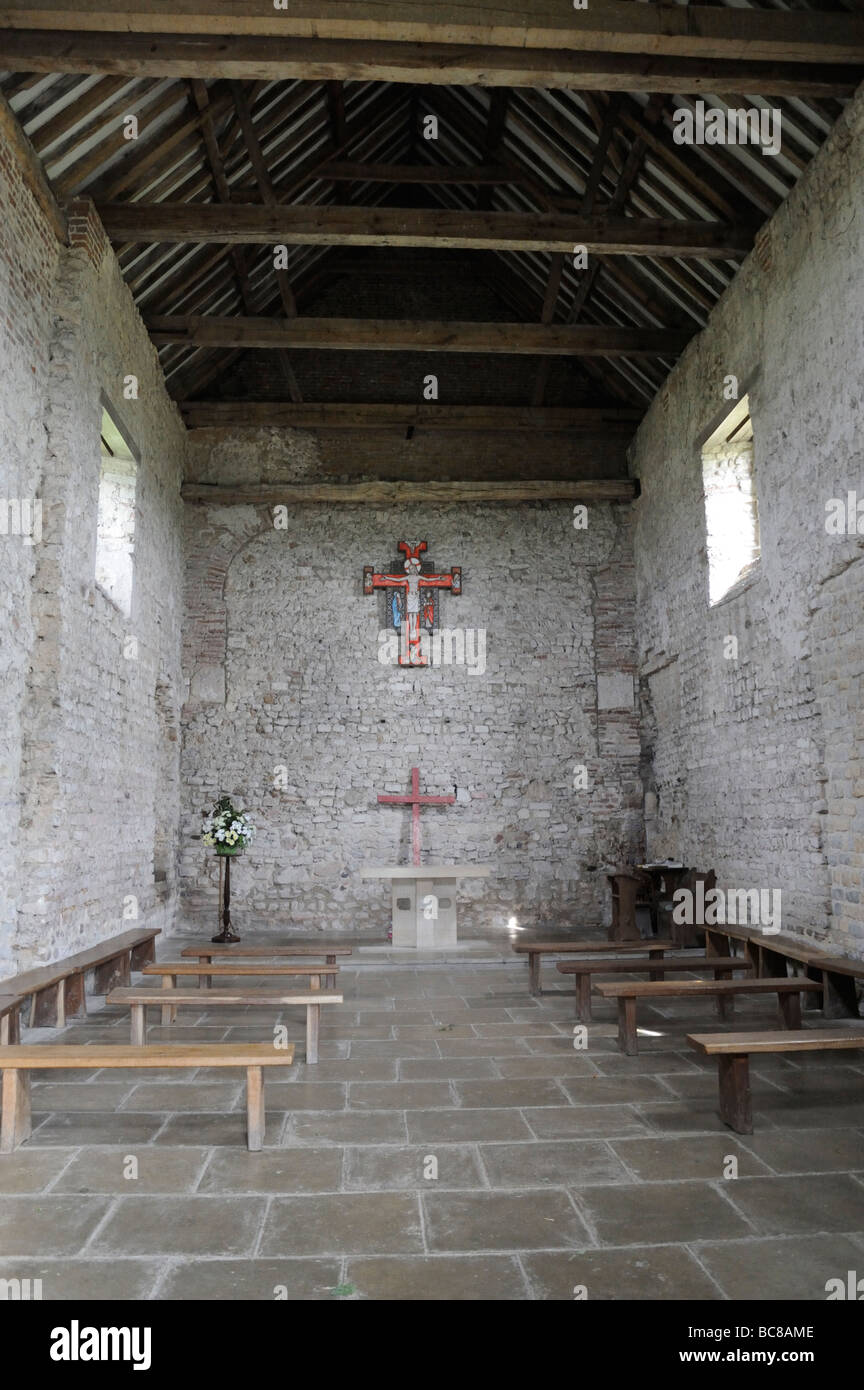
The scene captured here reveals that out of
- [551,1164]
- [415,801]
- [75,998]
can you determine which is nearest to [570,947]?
[551,1164]

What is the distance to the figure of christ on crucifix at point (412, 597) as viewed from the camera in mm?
10508

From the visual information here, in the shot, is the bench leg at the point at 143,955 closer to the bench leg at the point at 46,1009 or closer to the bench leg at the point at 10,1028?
the bench leg at the point at 46,1009

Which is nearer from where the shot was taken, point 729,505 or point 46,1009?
point 46,1009

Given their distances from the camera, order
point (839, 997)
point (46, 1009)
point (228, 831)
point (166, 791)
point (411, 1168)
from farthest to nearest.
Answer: point (166, 791) < point (228, 831) < point (46, 1009) < point (839, 997) < point (411, 1168)

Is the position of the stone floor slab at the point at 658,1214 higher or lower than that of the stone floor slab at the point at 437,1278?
lower

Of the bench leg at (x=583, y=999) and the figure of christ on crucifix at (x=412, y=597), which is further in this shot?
the figure of christ on crucifix at (x=412, y=597)

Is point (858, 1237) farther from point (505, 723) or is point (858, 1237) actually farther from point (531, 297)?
point (531, 297)

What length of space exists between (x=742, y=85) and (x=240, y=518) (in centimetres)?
683

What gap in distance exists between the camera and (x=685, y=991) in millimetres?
4684

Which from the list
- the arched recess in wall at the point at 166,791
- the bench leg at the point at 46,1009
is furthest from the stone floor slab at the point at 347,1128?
the arched recess in wall at the point at 166,791

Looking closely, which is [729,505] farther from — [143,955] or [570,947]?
[143,955]

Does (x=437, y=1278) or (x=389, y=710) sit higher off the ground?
(x=389, y=710)

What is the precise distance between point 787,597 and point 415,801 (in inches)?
191

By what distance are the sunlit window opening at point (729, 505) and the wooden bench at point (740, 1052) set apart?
16.5 feet
